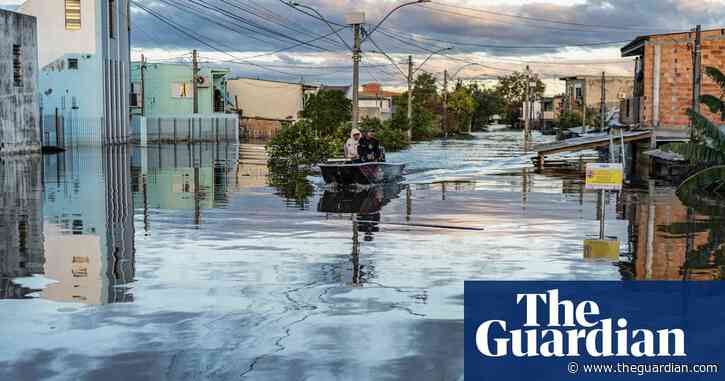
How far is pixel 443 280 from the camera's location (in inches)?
532

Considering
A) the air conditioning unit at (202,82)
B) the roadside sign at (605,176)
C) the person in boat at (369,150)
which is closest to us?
the roadside sign at (605,176)

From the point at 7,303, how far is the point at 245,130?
300 feet

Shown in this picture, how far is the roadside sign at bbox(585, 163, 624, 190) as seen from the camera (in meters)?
16.8

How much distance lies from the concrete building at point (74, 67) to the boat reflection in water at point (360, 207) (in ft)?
96.5

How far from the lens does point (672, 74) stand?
43438 mm

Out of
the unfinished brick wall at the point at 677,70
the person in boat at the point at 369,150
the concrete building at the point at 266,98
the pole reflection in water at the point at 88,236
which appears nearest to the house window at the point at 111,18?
the pole reflection in water at the point at 88,236

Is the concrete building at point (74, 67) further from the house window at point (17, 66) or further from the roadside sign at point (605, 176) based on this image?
the roadside sign at point (605, 176)

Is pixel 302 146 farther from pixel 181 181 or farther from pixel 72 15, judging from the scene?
pixel 72 15

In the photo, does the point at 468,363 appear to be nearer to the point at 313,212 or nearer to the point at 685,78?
the point at 313,212

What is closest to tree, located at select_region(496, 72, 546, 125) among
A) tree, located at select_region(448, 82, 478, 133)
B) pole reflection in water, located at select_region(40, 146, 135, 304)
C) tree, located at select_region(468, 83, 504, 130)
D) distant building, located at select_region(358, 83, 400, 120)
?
tree, located at select_region(468, 83, 504, 130)

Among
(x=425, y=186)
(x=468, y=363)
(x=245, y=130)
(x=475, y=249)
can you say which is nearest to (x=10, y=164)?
(x=425, y=186)

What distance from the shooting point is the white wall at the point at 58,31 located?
188 ft

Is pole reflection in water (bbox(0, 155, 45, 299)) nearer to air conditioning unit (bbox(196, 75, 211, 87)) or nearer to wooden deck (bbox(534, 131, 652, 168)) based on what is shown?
wooden deck (bbox(534, 131, 652, 168))

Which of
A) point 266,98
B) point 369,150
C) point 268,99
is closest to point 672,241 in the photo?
point 369,150
